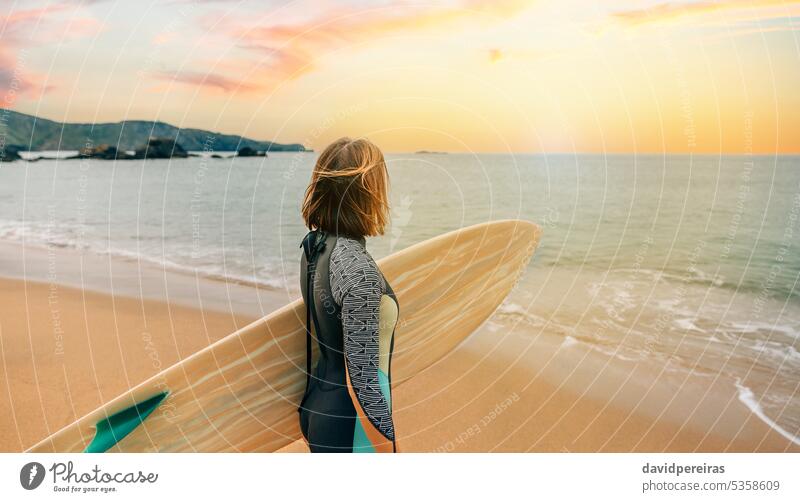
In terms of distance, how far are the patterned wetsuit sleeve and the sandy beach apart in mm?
1312

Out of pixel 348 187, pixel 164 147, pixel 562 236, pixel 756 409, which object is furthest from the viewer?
pixel 562 236

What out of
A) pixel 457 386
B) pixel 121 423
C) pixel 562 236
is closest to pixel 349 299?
pixel 121 423

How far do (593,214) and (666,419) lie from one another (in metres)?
4.68

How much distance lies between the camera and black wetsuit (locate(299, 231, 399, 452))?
4.04 feet

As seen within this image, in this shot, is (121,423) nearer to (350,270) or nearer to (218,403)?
(218,403)

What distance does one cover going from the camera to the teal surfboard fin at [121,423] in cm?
180

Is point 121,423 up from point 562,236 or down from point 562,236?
down

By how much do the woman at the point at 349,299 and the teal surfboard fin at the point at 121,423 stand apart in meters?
0.67

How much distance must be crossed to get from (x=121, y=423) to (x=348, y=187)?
3.54 feet

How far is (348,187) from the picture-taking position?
1.32m

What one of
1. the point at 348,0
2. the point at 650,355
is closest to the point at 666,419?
the point at 650,355

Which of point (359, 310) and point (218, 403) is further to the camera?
point (218, 403)

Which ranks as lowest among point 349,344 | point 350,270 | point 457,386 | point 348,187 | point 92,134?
point 457,386

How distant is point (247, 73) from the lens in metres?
2.96
